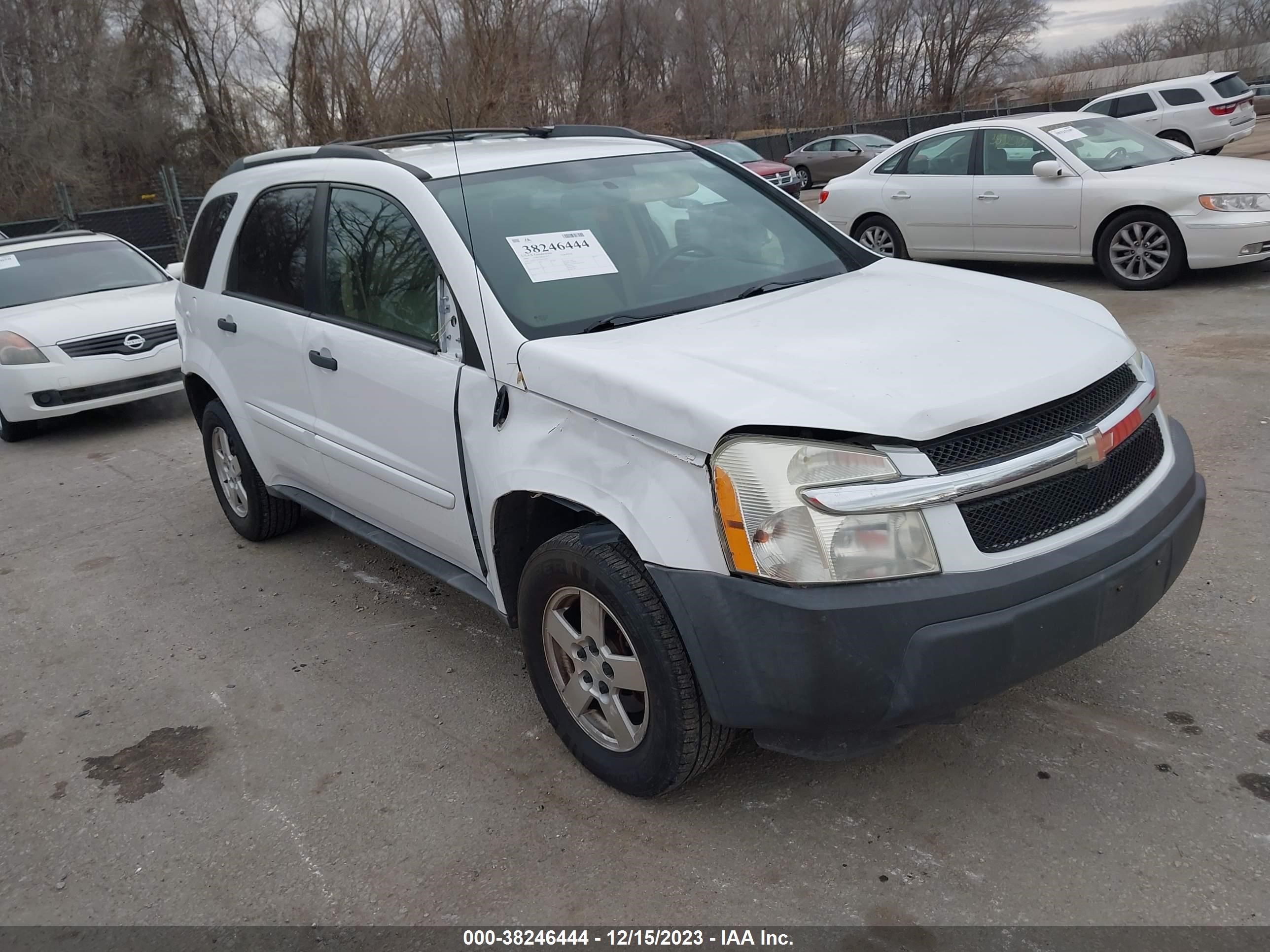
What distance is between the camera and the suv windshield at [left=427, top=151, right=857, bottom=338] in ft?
10.9

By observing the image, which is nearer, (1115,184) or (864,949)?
(864,949)

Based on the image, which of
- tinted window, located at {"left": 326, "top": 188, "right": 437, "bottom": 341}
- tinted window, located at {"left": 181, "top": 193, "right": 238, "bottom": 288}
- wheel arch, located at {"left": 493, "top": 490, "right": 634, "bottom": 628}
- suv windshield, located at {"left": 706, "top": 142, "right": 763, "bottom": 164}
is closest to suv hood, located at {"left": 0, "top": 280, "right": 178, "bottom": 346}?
tinted window, located at {"left": 181, "top": 193, "right": 238, "bottom": 288}

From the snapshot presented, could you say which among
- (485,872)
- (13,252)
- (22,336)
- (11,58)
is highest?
(11,58)

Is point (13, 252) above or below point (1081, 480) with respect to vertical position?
above

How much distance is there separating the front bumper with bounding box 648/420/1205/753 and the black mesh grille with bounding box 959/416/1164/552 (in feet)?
0.20

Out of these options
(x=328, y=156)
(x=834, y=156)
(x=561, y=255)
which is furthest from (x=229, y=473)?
(x=834, y=156)

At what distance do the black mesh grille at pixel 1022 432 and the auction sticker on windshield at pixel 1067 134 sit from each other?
7.56 metres

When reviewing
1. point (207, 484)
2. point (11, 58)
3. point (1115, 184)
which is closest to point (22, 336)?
point (207, 484)

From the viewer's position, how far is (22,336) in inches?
319

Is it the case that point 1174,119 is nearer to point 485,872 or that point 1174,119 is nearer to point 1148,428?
point 1148,428

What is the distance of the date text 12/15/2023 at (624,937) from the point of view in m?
2.47

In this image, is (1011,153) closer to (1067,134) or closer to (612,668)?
(1067,134)

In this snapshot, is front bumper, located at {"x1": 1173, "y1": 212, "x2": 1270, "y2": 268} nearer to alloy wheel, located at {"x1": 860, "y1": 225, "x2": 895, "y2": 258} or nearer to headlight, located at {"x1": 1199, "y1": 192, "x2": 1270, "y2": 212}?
headlight, located at {"x1": 1199, "y1": 192, "x2": 1270, "y2": 212}

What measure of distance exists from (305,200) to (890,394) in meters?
2.73
